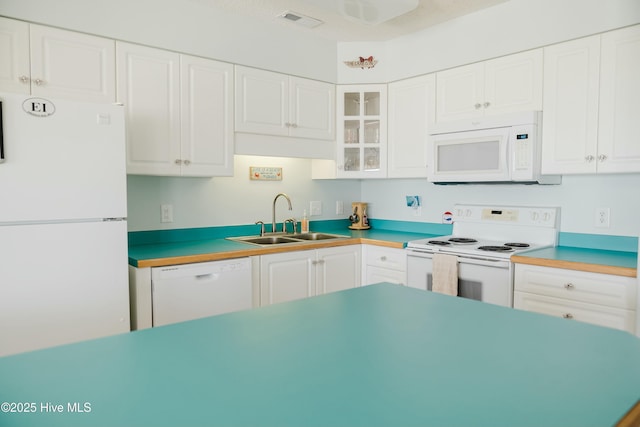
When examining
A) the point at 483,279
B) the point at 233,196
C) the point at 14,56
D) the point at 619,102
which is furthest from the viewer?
the point at 233,196

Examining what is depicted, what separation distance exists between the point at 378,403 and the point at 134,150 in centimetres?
237

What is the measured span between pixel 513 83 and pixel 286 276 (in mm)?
1950

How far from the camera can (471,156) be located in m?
3.17

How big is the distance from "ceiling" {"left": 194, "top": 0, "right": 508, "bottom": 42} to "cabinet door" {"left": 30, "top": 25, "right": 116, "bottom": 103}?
78cm

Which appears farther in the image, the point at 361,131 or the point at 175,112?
the point at 361,131

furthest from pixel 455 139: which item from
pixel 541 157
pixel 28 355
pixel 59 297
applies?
pixel 28 355

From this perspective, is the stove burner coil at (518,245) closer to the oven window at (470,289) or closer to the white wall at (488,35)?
the oven window at (470,289)

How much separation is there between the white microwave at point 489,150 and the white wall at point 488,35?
464 mm

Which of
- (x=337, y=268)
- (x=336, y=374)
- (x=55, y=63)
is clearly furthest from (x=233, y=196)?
(x=336, y=374)

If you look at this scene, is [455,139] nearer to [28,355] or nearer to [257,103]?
[257,103]

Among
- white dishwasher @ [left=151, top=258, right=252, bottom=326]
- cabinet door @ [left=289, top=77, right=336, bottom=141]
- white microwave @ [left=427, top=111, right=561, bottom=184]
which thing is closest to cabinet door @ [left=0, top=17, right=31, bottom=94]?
Result: white dishwasher @ [left=151, top=258, right=252, bottom=326]

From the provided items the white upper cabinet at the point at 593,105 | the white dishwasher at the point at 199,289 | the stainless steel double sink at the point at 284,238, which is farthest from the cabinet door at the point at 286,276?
the white upper cabinet at the point at 593,105

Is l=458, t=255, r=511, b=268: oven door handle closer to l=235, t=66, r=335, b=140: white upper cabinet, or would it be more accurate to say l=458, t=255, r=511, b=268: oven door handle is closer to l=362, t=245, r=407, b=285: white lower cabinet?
l=362, t=245, r=407, b=285: white lower cabinet

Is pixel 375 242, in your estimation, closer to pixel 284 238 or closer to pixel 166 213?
pixel 284 238
